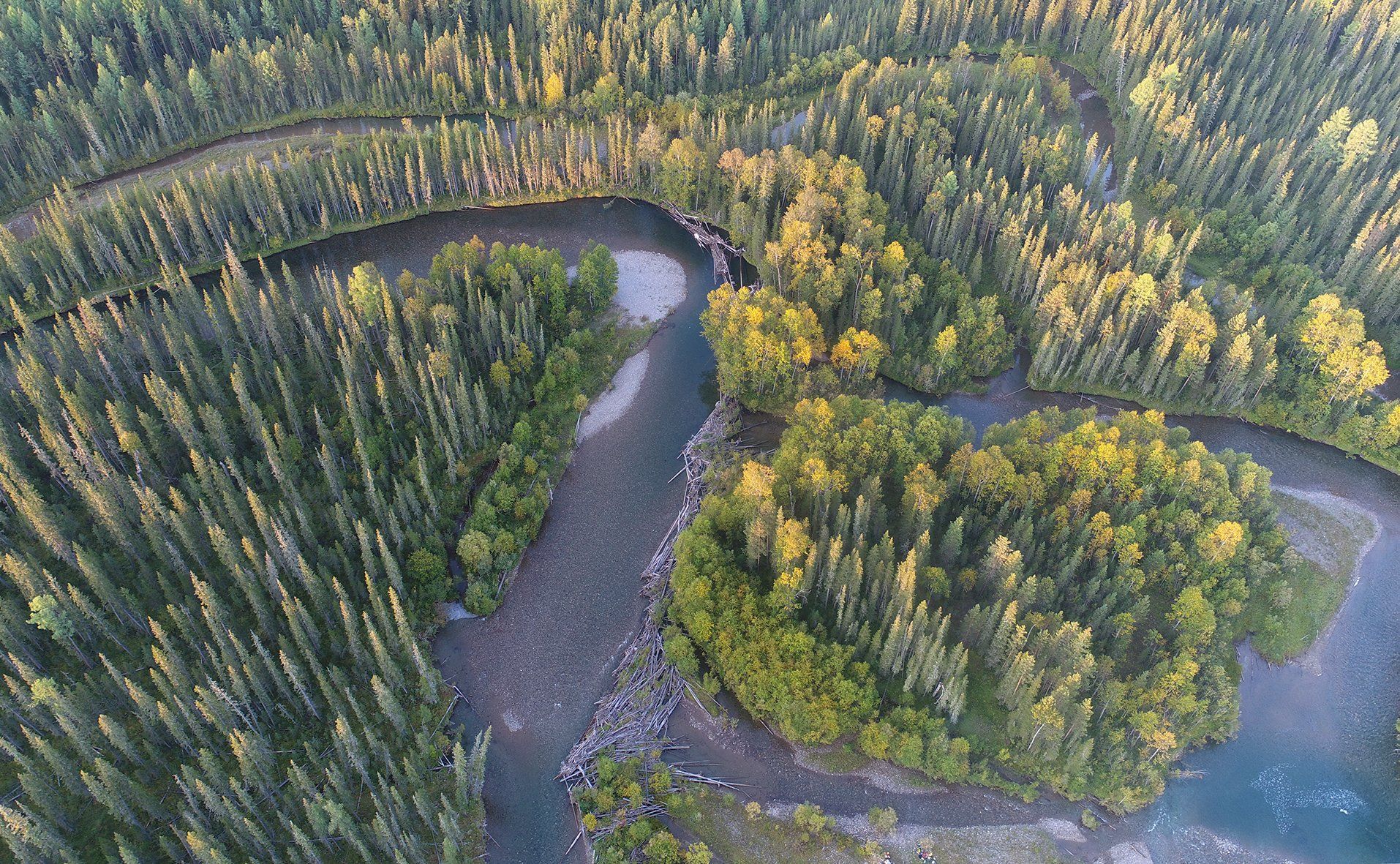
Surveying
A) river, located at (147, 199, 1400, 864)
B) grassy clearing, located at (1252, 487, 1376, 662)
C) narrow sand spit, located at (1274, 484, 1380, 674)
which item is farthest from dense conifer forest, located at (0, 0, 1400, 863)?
narrow sand spit, located at (1274, 484, 1380, 674)

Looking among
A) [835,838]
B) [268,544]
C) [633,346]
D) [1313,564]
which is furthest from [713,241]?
[835,838]

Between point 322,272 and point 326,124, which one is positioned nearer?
point 322,272

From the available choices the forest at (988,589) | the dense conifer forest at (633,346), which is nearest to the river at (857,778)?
the dense conifer forest at (633,346)

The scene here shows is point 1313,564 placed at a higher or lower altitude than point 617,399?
lower

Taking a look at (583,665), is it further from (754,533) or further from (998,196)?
(998,196)

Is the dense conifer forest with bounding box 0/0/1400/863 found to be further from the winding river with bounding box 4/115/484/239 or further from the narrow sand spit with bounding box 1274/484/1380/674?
the narrow sand spit with bounding box 1274/484/1380/674

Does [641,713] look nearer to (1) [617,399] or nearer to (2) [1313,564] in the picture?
(1) [617,399]

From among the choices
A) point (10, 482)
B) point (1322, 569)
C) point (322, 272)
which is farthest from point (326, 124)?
point (1322, 569)

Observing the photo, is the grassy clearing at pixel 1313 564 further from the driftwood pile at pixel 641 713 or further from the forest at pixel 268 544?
the forest at pixel 268 544
